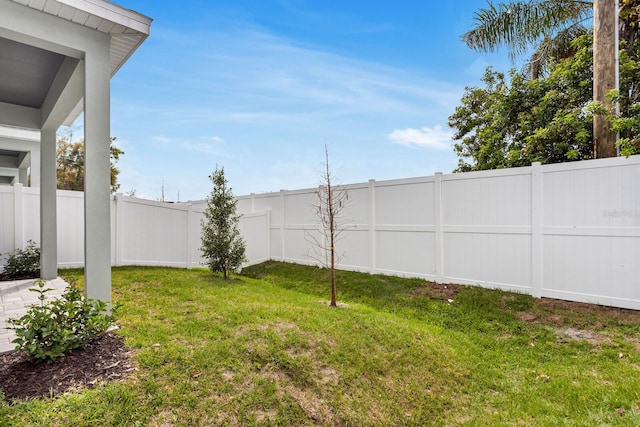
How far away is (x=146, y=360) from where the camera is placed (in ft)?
10.2

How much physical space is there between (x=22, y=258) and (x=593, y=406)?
9.04 metres

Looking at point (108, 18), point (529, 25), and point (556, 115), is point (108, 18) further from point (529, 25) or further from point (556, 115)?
point (529, 25)

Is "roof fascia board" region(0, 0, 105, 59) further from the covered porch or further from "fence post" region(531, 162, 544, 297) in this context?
"fence post" region(531, 162, 544, 297)

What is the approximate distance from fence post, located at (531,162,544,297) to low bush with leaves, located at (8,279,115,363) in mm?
6113

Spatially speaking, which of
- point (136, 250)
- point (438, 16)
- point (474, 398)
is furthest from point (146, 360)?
point (438, 16)

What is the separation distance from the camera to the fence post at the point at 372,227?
7711mm

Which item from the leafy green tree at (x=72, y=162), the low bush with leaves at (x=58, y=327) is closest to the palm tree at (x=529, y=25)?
the low bush with leaves at (x=58, y=327)

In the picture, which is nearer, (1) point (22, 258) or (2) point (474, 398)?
(2) point (474, 398)

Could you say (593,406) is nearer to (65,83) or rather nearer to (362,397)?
(362,397)

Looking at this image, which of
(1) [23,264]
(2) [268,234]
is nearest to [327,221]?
(2) [268,234]

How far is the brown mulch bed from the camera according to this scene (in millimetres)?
2633

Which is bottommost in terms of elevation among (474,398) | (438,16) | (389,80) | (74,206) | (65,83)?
(474,398)

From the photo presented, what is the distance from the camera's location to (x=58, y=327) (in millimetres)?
3080

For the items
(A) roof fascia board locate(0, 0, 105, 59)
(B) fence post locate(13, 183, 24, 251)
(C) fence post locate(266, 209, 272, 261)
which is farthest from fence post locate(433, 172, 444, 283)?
(B) fence post locate(13, 183, 24, 251)
